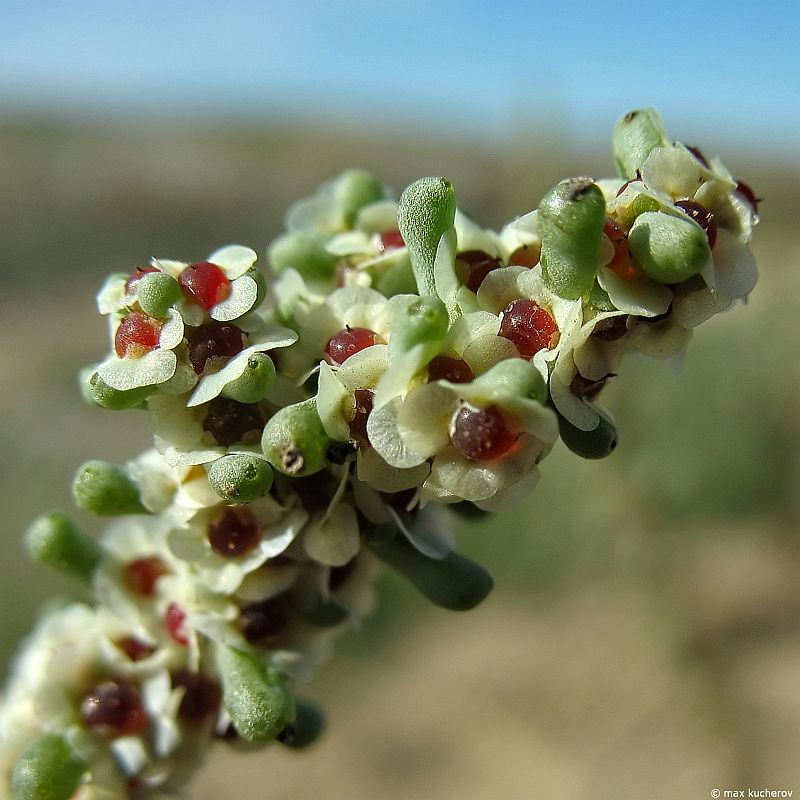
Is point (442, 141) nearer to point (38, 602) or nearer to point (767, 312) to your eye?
point (767, 312)

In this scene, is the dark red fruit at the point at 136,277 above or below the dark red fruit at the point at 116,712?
above

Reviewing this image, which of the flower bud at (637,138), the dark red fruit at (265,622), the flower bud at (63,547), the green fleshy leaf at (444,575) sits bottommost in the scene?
the flower bud at (63,547)

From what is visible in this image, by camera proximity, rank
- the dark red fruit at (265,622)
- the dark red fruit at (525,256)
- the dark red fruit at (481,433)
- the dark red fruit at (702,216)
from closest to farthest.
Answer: the dark red fruit at (481,433)
the dark red fruit at (702,216)
the dark red fruit at (525,256)
the dark red fruit at (265,622)

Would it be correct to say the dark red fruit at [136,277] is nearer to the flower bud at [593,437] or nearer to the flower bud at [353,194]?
the flower bud at [353,194]

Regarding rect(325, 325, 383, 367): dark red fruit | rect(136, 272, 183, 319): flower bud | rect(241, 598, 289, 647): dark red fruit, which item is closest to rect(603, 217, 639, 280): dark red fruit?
rect(325, 325, 383, 367): dark red fruit

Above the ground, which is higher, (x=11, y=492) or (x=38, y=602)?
(x=38, y=602)

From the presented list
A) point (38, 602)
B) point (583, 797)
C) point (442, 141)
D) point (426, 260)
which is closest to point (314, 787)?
point (583, 797)

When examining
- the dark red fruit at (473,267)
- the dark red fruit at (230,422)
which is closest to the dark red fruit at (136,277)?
the dark red fruit at (230,422)
